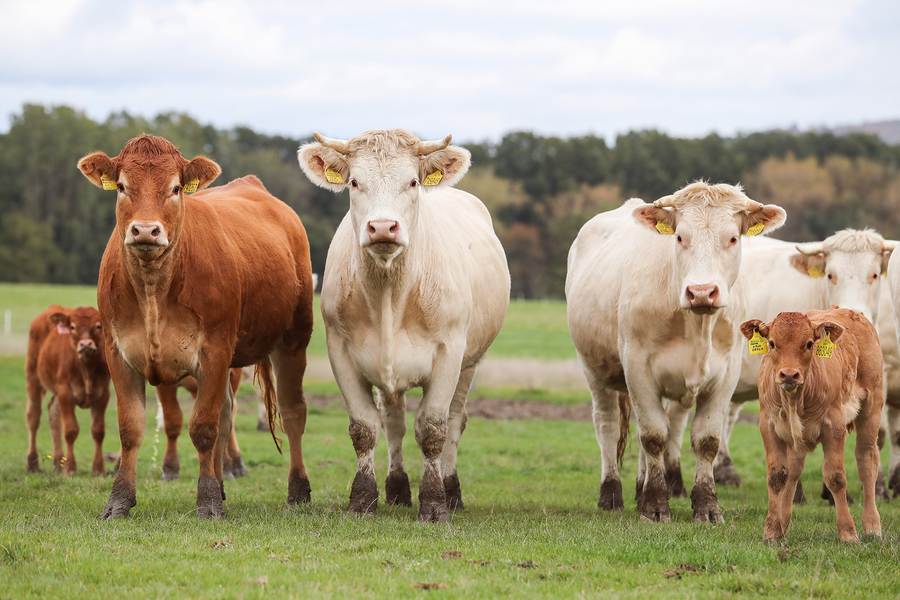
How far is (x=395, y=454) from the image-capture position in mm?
10695

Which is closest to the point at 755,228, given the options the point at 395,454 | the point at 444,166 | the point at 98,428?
the point at 444,166

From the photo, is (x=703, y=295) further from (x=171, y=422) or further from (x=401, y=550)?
(x=171, y=422)

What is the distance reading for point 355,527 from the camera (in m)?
8.45

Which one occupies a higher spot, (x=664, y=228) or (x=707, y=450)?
(x=664, y=228)

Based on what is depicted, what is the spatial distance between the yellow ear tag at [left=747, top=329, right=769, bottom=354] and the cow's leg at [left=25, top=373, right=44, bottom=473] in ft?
26.7

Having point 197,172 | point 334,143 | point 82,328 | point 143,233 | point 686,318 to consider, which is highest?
point 334,143

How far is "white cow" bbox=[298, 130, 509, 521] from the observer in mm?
9141

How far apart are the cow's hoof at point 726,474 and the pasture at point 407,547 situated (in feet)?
0.87

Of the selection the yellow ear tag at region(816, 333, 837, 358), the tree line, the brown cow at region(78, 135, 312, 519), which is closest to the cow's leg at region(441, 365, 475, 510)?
the brown cow at region(78, 135, 312, 519)

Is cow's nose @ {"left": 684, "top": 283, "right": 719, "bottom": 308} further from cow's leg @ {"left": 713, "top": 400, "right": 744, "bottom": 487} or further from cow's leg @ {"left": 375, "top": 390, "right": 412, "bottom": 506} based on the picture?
cow's leg @ {"left": 713, "top": 400, "right": 744, "bottom": 487}

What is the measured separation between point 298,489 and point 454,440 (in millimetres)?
1509

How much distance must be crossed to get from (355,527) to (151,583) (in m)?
2.33

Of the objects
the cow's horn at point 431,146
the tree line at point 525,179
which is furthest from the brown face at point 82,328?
the tree line at point 525,179

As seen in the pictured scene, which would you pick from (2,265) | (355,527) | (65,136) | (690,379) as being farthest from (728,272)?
(65,136)
